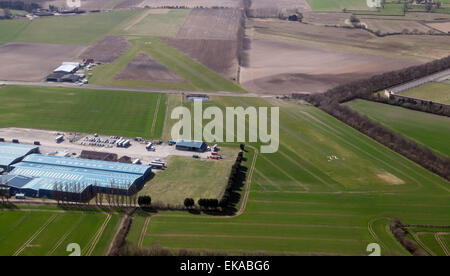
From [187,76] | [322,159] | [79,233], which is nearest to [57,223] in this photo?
[79,233]

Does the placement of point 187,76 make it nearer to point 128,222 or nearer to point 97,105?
point 97,105

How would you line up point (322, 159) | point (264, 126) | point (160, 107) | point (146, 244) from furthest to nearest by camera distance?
1. point (160, 107)
2. point (264, 126)
3. point (322, 159)
4. point (146, 244)

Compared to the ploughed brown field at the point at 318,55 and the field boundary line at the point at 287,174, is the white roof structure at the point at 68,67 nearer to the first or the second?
the ploughed brown field at the point at 318,55

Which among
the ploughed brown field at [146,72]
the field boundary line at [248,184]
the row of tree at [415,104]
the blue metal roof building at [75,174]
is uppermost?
the ploughed brown field at [146,72]

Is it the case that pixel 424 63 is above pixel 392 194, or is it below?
above

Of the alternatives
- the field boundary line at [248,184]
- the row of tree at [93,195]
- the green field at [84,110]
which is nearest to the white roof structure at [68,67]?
the green field at [84,110]

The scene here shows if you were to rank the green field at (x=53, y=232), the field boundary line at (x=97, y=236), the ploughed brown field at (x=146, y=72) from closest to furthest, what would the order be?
1. the green field at (x=53, y=232)
2. the field boundary line at (x=97, y=236)
3. the ploughed brown field at (x=146, y=72)
